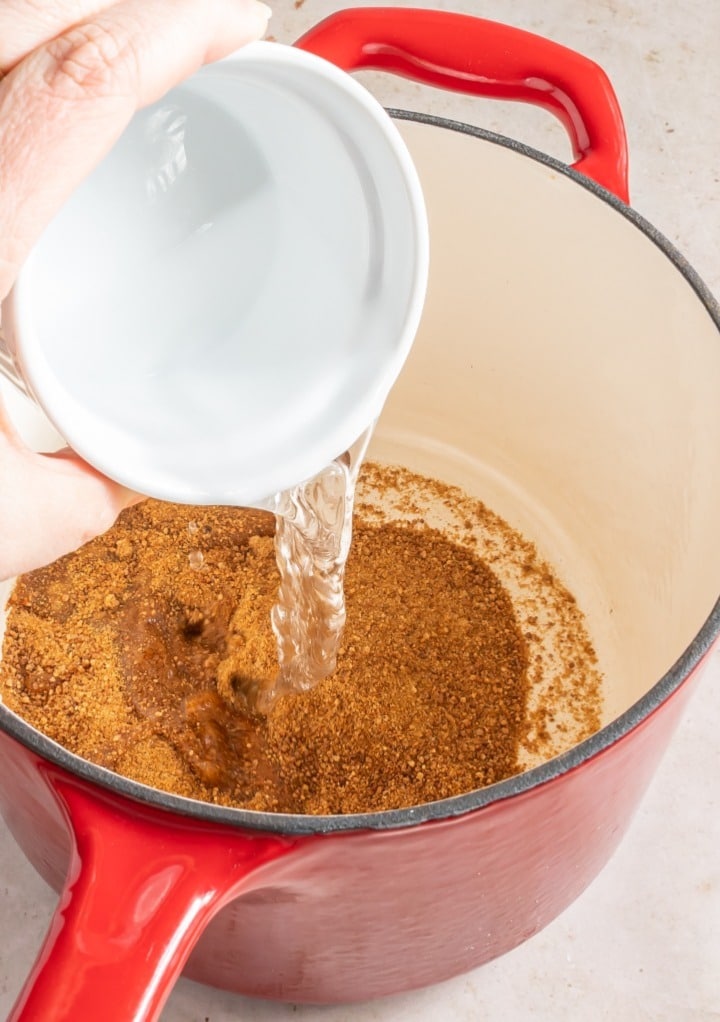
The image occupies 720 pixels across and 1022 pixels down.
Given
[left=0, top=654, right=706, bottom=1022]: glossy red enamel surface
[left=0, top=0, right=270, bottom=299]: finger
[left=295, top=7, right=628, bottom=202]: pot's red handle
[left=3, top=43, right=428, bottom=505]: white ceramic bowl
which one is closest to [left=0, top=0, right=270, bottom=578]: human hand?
[left=0, top=0, right=270, bottom=299]: finger

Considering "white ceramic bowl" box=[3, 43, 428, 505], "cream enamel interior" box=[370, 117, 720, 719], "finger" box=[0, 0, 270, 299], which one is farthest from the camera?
"cream enamel interior" box=[370, 117, 720, 719]

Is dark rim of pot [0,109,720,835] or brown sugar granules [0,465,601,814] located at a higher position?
dark rim of pot [0,109,720,835]

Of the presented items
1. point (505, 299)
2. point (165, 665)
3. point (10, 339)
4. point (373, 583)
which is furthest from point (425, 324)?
point (10, 339)

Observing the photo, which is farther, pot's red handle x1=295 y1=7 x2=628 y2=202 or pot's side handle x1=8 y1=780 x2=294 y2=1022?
pot's red handle x1=295 y1=7 x2=628 y2=202

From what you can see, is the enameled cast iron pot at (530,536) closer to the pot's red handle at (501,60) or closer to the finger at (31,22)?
the pot's red handle at (501,60)

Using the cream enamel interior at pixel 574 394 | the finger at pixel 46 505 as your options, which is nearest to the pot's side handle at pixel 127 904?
the finger at pixel 46 505

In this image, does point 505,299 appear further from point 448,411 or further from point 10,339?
point 10,339

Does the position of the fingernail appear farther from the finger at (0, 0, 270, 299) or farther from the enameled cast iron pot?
the enameled cast iron pot
